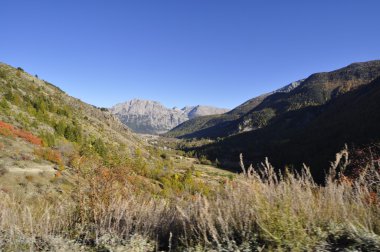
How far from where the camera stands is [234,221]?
434cm

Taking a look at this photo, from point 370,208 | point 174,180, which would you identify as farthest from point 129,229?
point 174,180

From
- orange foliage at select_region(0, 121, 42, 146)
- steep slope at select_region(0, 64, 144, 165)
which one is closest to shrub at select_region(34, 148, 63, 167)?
steep slope at select_region(0, 64, 144, 165)

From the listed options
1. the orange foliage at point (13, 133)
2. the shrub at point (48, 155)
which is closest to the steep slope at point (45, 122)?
the shrub at point (48, 155)

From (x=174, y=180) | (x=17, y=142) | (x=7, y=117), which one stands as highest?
(x=7, y=117)

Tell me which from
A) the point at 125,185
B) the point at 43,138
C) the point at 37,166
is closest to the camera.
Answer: the point at 125,185

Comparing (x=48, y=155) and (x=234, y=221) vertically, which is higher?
(x=48, y=155)

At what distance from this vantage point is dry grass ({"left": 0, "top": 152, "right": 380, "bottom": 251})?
396cm

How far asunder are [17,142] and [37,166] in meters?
6.75

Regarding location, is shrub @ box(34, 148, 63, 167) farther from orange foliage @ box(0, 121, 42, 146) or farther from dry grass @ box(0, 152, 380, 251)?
dry grass @ box(0, 152, 380, 251)

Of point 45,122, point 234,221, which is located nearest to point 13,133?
point 45,122

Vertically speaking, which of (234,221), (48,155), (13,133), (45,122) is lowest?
(234,221)

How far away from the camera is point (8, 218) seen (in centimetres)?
546

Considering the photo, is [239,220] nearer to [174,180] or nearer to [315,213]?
[315,213]

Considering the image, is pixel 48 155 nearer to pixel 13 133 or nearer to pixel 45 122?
pixel 13 133
